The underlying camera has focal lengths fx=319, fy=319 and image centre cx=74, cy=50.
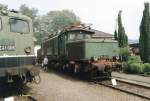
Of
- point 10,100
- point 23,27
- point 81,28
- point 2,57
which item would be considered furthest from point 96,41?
point 10,100

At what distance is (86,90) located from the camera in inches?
574

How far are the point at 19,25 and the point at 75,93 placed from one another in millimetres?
3774

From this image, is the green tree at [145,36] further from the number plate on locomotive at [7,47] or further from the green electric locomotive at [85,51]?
the number plate on locomotive at [7,47]

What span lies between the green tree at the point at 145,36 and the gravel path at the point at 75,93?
957 centimetres

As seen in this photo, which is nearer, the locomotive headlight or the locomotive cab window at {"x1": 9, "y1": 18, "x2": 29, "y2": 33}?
the locomotive cab window at {"x1": 9, "y1": 18, "x2": 29, "y2": 33}

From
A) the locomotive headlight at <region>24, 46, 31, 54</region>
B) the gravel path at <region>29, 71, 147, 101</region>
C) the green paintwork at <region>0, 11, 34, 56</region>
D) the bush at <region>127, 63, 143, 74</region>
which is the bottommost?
the gravel path at <region>29, 71, 147, 101</region>

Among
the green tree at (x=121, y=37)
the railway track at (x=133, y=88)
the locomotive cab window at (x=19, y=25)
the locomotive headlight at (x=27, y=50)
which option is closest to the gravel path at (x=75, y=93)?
the railway track at (x=133, y=88)

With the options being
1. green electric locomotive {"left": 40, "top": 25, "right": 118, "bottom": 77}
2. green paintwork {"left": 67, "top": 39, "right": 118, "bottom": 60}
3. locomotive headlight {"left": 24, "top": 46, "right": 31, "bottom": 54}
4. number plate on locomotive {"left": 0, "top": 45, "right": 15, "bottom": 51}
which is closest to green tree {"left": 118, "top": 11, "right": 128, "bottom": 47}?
green electric locomotive {"left": 40, "top": 25, "right": 118, "bottom": 77}

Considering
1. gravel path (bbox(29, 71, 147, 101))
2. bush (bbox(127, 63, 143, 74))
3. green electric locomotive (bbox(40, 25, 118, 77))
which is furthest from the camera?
bush (bbox(127, 63, 143, 74))

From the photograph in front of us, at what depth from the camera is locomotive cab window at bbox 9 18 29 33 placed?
511 inches

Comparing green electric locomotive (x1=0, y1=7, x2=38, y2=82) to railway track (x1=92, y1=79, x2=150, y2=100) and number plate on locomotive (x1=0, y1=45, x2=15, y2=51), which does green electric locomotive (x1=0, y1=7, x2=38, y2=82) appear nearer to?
number plate on locomotive (x1=0, y1=45, x2=15, y2=51)

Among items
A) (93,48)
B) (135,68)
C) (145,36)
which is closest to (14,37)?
(93,48)

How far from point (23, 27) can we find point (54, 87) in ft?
12.6

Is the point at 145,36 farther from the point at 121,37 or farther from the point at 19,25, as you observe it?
the point at 19,25
